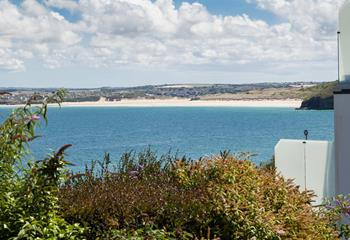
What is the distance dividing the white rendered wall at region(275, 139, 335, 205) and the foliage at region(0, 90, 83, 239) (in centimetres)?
470

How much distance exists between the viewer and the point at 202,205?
5.36m

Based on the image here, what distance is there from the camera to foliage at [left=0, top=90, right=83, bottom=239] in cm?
458

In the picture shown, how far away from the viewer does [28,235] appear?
175 inches

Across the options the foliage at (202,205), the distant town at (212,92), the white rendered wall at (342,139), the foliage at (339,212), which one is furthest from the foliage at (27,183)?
the distant town at (212,92)

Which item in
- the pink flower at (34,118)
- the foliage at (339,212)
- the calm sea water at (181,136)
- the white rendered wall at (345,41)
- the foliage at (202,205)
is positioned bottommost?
the calm sea water at (181,136)

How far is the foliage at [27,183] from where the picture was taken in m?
4.58

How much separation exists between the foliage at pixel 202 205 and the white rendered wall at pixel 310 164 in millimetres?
2471

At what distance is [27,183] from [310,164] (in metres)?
5.13

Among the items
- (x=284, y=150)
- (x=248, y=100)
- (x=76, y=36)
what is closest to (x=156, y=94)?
(x=248, y=100)

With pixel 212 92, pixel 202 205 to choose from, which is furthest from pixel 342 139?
pixel 212 92

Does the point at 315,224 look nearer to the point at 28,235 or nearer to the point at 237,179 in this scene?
the point at 237,179

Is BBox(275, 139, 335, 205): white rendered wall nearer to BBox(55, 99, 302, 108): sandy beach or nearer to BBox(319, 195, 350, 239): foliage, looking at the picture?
BBox(319, 195, 350, 239): foliage

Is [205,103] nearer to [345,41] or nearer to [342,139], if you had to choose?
[345,41]

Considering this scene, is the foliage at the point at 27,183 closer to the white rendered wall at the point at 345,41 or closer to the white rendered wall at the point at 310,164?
the white rendered wall at the point at 345,41
